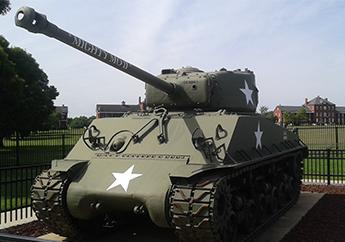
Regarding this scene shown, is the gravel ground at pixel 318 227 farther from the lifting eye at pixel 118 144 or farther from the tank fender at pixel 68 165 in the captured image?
the lifting eye at pixel 118 144

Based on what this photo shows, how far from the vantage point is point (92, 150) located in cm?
725

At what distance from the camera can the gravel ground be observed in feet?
24.6

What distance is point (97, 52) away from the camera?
6.33m

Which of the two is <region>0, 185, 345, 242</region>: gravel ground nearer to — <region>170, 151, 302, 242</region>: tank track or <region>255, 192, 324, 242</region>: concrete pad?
<region>255, 192, 324, 242</region>: concrete pad

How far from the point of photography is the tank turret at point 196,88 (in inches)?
284

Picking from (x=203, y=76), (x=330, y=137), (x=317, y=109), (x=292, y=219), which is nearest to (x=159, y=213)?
(x=203, y=76)

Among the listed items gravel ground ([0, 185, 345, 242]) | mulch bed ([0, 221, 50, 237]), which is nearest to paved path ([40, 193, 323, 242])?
gravel ground ([0, 185, 345, 242])


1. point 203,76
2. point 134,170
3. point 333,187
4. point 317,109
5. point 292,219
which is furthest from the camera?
point 317,109

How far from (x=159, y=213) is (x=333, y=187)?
822 cm

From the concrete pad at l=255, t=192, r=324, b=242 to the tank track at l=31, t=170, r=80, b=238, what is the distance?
2867mm

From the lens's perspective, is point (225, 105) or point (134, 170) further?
point (225, 105)

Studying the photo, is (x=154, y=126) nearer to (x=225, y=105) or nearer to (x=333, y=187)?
(x=225, y=105)

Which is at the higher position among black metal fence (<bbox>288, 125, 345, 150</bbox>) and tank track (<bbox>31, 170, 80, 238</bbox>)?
black metal fence (<bbox>288, 125, 345, 150</bbox>)

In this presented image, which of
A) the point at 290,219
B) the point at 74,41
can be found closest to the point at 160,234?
the point at 290,219
